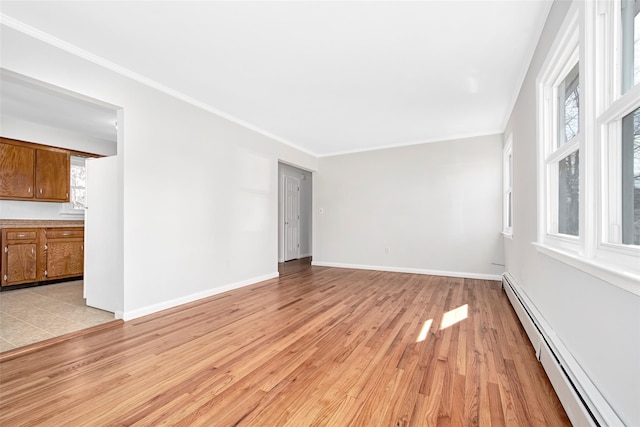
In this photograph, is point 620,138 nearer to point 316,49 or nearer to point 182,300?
point 316,49

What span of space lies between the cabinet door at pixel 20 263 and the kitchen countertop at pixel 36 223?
0.32 m

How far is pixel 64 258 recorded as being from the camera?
4.78 m

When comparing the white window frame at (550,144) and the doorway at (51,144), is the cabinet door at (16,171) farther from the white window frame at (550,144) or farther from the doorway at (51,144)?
the white window frame at (550,144)

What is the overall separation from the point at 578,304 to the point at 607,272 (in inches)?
19.6

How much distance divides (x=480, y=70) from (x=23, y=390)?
4.44 meters

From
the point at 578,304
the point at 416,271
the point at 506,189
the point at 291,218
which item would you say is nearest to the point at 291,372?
the point at 578,304

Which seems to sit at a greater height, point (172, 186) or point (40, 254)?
point (172, 186)

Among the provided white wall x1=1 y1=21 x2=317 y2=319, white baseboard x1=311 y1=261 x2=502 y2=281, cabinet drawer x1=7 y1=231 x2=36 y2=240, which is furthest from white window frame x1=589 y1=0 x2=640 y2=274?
cabinet drawer x1=7 y1=231 x2=36 y2=240

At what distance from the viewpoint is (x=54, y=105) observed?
387 centimetres

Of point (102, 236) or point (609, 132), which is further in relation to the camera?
point (102, 236)

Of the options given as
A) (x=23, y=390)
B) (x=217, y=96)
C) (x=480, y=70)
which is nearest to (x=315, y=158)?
(x=217, y=96)

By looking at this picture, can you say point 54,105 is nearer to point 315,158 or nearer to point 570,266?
point 315,158

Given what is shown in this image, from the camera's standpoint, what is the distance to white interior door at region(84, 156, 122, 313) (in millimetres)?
3155

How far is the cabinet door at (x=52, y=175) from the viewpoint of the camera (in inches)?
184
